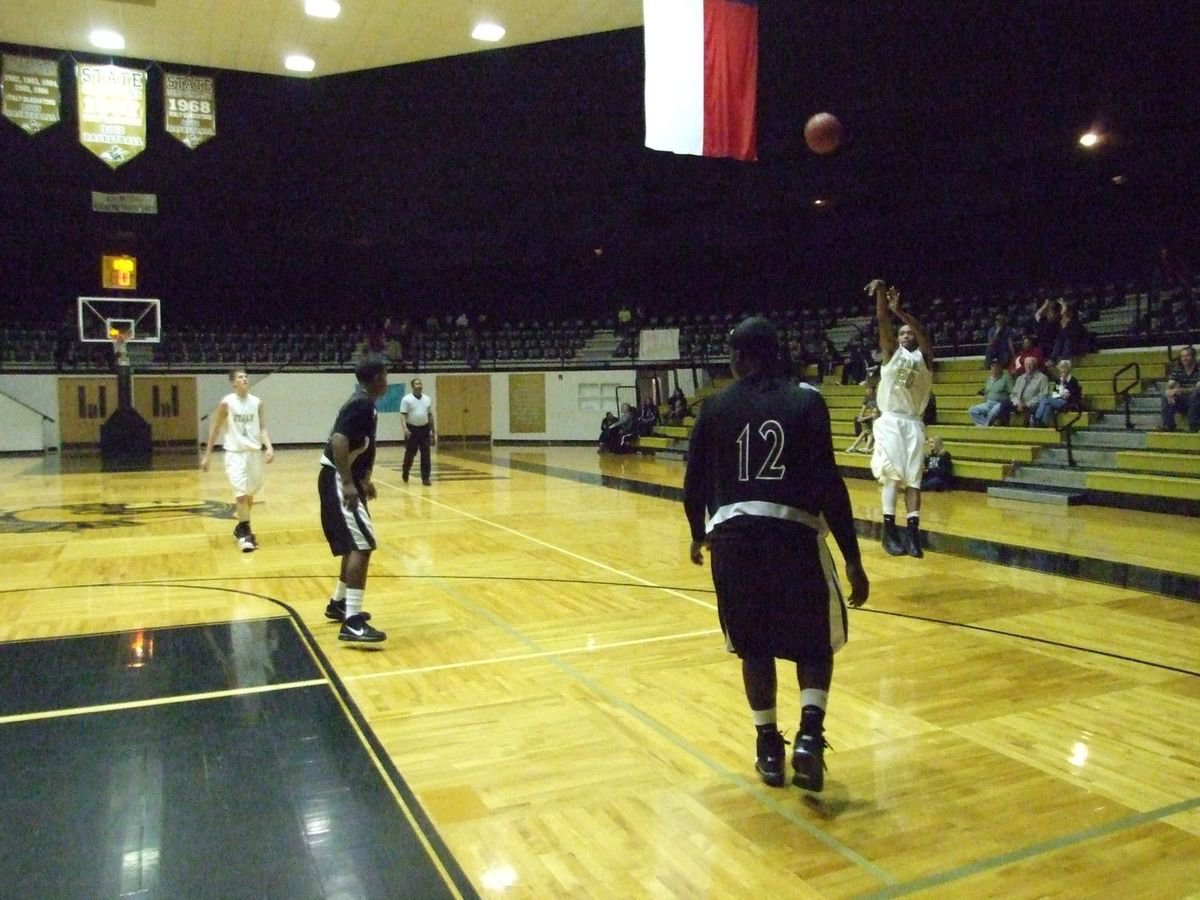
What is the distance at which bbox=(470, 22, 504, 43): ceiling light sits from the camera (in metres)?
12.8

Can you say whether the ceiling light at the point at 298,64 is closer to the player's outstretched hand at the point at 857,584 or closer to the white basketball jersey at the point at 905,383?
the white basketball jersey at the point at 905,383

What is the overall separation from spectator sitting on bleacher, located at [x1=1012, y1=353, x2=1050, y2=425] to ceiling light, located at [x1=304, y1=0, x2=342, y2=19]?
1011 centimetres

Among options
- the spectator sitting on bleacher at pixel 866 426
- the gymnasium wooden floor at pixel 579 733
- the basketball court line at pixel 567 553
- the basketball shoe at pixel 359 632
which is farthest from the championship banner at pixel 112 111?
the spectator sitting on bleacher at pixel 866 426

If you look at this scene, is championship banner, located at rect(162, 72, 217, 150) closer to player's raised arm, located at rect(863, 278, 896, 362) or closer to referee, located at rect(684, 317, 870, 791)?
player's raised arm, located at rect(863, 278, 896, 362)

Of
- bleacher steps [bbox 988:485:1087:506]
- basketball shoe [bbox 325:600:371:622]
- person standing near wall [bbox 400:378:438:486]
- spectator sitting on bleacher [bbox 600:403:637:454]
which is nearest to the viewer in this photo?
basketball shoe [bbox 325:600:371:622]

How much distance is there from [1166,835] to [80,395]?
80.1ft

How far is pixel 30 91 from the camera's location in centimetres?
1243

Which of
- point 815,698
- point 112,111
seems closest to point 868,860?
point 815,698

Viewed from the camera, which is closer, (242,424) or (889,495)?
(889,495)

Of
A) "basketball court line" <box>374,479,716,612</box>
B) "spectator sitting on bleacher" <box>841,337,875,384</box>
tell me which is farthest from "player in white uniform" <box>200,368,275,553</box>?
"spectator sitting on bleacher" <box>841,337,875,384</box>

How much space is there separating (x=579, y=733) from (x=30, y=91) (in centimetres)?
1292

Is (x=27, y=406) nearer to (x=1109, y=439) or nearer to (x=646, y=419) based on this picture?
(x=646, y=419)

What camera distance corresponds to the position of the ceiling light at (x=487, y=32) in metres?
12.8

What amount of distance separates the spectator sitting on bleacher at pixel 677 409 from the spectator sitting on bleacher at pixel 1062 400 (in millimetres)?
8750
